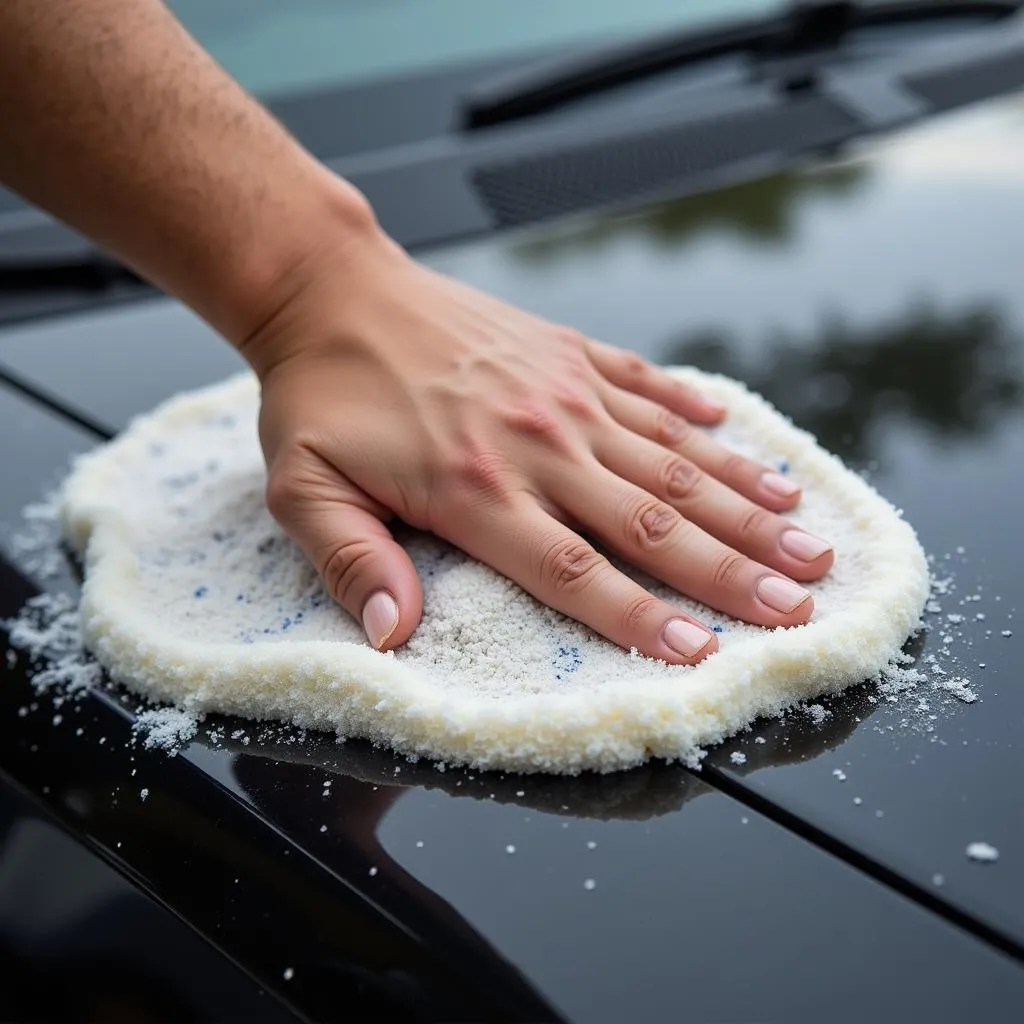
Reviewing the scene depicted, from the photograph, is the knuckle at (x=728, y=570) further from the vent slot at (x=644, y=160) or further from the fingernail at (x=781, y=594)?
Result: the vent slot at (x=644, y=160)

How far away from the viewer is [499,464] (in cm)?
113

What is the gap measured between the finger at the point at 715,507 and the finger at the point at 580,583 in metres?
0.13

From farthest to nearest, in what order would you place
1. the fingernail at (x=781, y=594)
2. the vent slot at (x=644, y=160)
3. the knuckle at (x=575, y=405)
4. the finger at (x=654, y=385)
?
the vent slot at (x=644, y=160)
the finger at (x=654, y=385)
the knuckle at (x=575, y=405)
the fingernail at (x=781, y=594)

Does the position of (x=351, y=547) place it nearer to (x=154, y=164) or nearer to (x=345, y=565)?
(x=345, y=565)

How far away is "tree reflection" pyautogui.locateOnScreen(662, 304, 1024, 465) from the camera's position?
1.25 metres

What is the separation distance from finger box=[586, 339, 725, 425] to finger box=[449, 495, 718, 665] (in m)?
0.28

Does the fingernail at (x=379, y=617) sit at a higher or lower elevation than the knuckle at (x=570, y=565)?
lower

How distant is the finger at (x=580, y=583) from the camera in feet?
3.16

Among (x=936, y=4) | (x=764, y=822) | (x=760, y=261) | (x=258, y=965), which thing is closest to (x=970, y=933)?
(x=764, y=822)

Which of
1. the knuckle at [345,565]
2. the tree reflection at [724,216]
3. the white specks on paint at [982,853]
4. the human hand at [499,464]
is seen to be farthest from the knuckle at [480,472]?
the tree reflection at [724,216]

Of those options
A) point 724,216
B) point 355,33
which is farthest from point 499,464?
point 355,33

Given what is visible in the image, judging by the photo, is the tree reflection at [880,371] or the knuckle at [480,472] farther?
the tree reflection at [880,371]

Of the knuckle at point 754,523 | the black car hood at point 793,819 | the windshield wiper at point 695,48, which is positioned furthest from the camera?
the windshield wiper at point 695,48

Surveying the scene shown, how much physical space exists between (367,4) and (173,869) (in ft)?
5.57
